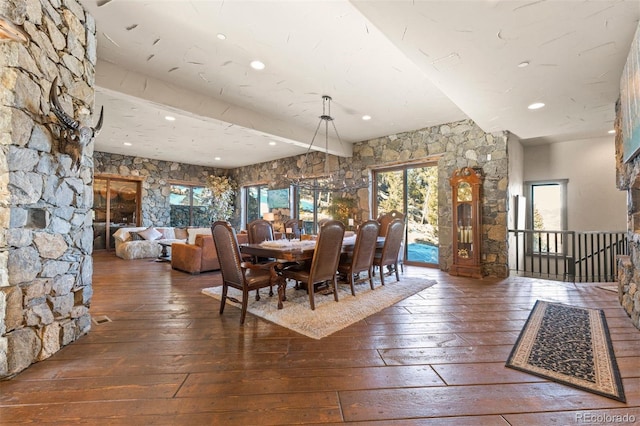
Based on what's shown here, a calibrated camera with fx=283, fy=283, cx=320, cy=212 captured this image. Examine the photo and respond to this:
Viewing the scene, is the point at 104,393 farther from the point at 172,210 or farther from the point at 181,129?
the point at 172,210

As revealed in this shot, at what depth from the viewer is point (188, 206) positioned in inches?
372

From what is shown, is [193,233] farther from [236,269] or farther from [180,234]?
[236,269]

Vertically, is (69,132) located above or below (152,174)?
below

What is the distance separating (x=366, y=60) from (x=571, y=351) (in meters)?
3.19

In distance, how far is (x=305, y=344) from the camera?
2.30 metres

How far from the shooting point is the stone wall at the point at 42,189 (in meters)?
1.76

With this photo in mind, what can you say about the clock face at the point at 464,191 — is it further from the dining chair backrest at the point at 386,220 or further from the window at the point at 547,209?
the window at the point at 547,209

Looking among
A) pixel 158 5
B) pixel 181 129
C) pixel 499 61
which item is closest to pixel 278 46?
pixel 158 5

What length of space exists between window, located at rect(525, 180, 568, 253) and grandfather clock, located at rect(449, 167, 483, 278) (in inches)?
88.3

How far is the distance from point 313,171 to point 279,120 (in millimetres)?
2531

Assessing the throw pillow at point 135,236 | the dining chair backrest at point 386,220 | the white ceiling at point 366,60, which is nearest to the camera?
the white ceiling at point 366,60

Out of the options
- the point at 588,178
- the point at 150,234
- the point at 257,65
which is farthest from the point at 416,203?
the point at 150,234

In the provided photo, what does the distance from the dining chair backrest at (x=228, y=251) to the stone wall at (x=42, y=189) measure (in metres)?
1.07

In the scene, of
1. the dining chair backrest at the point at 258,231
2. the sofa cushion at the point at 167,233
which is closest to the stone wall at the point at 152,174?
the sofa cushion at the point at 167,233
